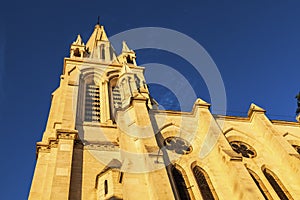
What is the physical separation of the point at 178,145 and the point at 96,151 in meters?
3.95

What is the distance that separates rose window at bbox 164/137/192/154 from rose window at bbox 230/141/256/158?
261 cm

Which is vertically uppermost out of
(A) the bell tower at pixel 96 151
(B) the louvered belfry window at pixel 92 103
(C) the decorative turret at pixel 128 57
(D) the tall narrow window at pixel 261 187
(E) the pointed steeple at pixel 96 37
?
(E) the pointed steeple at pixel 96 37

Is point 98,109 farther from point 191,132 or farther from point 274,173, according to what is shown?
point 274,173

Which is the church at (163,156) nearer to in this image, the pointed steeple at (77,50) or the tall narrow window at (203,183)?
the tall narrow window at (203,183)

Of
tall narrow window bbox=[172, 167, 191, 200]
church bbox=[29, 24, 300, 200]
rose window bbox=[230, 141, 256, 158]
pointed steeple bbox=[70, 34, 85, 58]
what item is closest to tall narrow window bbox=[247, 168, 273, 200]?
church bbox=[29, 24, 300, 200]

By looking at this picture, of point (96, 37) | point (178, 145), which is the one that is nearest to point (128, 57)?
point (96, 37)

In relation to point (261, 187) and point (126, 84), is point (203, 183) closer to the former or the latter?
point (261, 187)

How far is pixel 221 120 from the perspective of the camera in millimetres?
18672

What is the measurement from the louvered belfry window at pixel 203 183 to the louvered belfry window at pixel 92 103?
337 inches

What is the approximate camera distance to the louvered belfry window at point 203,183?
1353cm

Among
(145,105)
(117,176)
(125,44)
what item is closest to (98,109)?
(145,105)

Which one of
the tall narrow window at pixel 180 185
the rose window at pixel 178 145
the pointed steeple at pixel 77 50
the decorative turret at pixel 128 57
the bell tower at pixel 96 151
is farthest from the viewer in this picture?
the decorative turret at pixel 128 57

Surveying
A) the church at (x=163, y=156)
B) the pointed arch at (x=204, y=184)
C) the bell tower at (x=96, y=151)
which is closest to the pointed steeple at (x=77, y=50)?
the bell tower at (x=96, y=151)

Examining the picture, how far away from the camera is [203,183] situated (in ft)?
47.1
